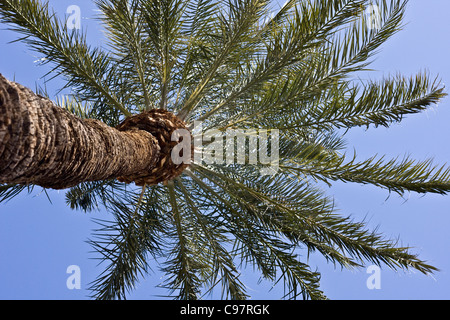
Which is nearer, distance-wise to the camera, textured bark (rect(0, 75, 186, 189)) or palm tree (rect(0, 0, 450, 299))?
textured bark (rect(0, 75, 186, 189))

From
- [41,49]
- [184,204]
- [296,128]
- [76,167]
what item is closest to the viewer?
[76,167]

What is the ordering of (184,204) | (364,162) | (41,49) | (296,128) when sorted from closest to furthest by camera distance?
(364,162) < (41,49) < (296,128) < (184,204)

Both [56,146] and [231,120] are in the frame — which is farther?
[231,120]

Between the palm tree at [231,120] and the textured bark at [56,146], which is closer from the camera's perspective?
the textured bark at [56,146]

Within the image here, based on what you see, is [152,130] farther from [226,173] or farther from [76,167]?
[76,167]

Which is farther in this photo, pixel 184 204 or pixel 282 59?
pixel 184 204

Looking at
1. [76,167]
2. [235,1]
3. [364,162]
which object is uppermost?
[235,1]

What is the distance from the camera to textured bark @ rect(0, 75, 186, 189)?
2.37 meters

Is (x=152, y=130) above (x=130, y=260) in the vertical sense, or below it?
above

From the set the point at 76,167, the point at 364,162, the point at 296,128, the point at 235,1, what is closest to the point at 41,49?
the point at 235,1

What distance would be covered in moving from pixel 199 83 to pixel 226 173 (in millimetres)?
1517

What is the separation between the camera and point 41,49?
5535 millimetres

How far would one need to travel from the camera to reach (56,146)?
112 inches

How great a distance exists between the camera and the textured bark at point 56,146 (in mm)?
2365
